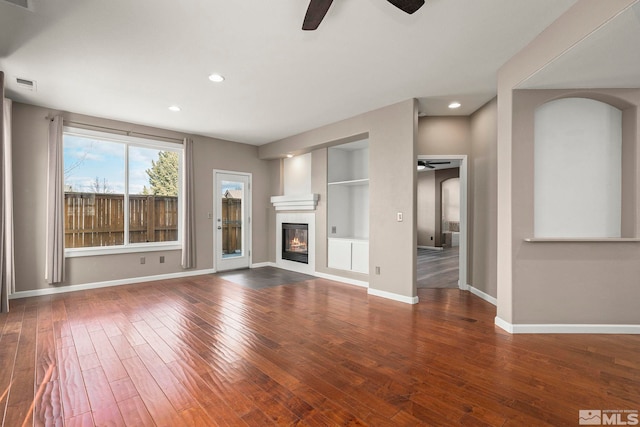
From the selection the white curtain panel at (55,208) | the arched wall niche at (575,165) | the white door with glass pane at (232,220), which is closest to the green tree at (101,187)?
the white curtain panel at (55,208)

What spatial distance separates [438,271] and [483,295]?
6.41ft

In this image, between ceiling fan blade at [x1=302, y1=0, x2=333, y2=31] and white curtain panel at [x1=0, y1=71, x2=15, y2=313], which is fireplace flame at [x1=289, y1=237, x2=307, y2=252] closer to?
white curtain panel at [x1=0, y1=71, x2=15, y2=313]

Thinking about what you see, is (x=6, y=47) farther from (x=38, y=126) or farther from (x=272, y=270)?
(x=272, y=270)

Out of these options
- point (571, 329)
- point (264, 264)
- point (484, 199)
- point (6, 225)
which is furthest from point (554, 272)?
point (6, 225)

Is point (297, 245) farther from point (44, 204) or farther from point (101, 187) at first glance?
point (44, 204)

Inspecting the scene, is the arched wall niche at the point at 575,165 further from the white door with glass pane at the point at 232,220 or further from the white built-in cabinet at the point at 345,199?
the white door with glass pane at the point at 232,220

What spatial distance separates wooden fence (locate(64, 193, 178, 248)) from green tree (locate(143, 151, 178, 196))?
0.43ft

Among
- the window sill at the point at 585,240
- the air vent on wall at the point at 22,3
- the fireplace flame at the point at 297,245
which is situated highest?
the air vent on wall at the point at 22,3

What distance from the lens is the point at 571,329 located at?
301 centimetres

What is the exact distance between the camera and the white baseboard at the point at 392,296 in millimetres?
4060

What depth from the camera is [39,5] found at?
2.25 m

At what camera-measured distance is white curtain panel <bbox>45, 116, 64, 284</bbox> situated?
4.40 meters

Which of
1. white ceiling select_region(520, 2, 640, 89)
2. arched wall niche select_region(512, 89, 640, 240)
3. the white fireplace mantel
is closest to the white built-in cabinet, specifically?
the white fireplace mantel

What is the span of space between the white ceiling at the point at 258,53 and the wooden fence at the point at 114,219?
1.50 m
